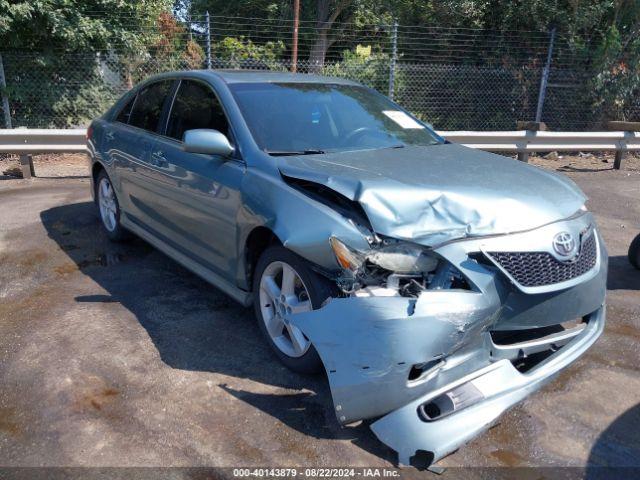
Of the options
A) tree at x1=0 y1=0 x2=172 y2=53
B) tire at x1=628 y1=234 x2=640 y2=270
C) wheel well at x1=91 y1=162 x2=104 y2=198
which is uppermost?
tree at x1=0 y1=0 x2=172 y2=53

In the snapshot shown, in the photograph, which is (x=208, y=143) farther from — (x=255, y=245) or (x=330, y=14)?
(x=330, y=14)

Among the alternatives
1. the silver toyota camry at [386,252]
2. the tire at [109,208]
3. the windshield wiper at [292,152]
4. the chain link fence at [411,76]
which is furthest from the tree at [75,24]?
the windshield wiper at [292,152]

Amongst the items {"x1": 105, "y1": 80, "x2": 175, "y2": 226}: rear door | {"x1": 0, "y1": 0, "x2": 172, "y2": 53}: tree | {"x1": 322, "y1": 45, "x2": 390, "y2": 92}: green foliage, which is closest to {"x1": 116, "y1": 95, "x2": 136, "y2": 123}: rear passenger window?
{"x1": 105, "y1": 80, "x2": 175, "y2": 226}: rear door

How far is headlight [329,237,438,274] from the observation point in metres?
2.80

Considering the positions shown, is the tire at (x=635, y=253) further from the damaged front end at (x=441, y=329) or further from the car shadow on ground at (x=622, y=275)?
the damaged front end at (x=441, y=329)

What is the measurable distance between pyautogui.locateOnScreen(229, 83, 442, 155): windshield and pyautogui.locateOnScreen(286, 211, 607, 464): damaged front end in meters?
1.20

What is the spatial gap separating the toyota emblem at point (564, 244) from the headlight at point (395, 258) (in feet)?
2.14

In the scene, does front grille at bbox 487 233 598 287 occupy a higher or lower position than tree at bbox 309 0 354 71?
lower

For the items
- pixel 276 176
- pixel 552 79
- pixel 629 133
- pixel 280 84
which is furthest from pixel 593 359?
pixel 552 79

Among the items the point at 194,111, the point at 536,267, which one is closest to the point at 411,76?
the point at 194,111

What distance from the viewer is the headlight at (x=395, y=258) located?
2805 millimetres

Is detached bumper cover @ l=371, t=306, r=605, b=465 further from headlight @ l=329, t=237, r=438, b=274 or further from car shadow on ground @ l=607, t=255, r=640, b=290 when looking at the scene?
car shadow on ground @ l=607, t=255, r=640, b=290

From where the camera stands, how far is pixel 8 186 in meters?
8.59

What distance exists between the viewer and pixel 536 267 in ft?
9.32
